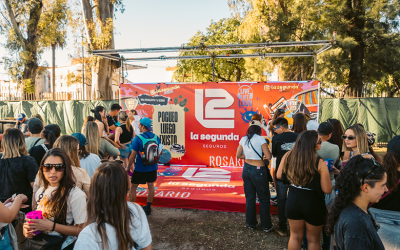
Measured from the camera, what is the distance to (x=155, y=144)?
15.3 ft

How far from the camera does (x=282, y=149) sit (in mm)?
3875

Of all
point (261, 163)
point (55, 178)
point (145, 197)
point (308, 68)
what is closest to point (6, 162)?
point (55, 178)

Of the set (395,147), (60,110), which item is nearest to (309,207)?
(395,147)

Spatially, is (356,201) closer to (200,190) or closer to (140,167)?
(140,167)

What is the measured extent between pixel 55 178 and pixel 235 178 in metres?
5.01

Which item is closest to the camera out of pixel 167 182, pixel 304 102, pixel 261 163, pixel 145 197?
pixel 261 163

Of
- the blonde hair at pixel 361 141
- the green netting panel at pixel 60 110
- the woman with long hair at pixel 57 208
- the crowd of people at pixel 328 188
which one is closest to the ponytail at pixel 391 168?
the crowd of people at pixel 328 188

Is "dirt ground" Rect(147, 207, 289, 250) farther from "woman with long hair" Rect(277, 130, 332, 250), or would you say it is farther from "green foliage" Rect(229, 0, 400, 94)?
"green foliage" Rect(229, 0, 400, 94)

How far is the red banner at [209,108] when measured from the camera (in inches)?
291

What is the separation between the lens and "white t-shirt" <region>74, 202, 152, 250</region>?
149 cm

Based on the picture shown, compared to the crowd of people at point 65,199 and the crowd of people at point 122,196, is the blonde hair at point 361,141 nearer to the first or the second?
the crowd of people at point 122,196

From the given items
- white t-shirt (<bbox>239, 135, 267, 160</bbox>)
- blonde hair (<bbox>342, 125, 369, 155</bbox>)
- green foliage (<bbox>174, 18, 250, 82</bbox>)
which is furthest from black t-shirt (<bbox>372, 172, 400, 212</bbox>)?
green foliage (<bbox>174, 18, 250, 82</bbox>)

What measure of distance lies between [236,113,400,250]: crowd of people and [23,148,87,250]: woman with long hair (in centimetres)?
196

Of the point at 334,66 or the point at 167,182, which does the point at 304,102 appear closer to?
the point at 167,182
